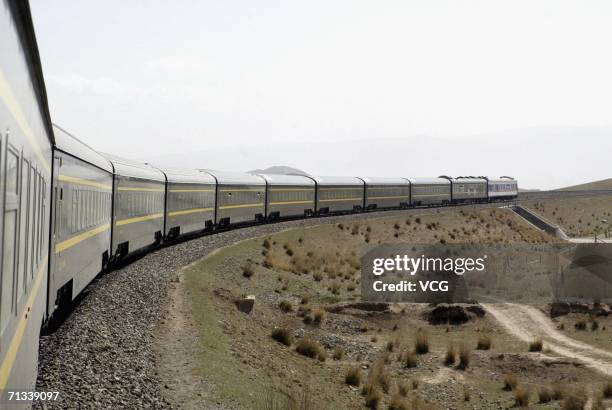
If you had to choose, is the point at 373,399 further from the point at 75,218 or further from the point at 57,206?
the point at 57,206

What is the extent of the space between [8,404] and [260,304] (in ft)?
63.5

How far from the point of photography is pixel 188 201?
30.1m

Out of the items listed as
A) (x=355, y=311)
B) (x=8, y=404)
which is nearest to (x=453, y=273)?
(x=355, y=311)

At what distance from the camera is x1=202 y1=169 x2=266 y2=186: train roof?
3608cm

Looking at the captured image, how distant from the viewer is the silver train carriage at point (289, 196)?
44.2m

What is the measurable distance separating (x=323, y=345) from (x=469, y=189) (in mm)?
65052

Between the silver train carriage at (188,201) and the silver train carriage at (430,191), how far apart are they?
38445mm

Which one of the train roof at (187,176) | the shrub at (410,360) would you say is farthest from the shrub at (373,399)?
the train roof at (187,176)

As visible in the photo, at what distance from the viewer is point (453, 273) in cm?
3975

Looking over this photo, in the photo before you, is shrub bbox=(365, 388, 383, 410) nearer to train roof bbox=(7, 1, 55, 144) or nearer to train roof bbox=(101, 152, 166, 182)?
train roof bbox=(101, 152, 166, 182)

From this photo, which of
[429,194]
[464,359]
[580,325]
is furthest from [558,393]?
[429,194]

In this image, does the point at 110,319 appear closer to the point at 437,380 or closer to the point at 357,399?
the point at 357,399

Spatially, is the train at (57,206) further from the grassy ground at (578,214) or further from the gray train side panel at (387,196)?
the grassy ground at (578,214)

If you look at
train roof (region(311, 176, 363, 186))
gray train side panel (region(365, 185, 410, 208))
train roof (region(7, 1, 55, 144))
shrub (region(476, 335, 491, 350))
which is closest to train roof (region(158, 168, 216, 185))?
shrub (region(476, 335, 491, 350))
